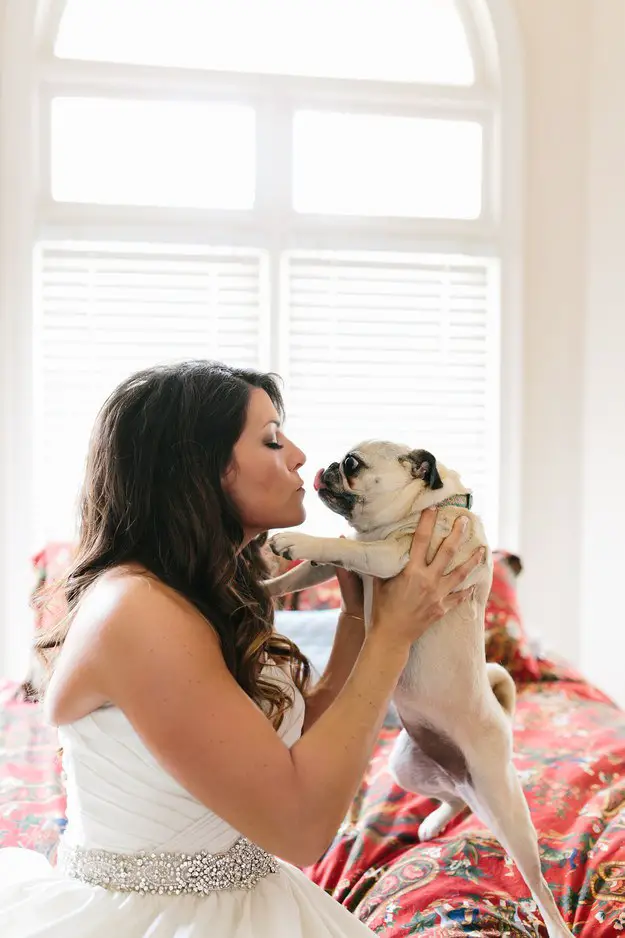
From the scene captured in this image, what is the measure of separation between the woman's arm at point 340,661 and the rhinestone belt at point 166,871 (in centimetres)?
27

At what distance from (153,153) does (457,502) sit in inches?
95.1

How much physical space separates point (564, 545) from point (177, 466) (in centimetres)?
262

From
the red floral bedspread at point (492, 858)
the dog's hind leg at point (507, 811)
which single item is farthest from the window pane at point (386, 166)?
the dog's hind leg at point (507, 811)

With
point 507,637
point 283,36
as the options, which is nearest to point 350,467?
point 507,637

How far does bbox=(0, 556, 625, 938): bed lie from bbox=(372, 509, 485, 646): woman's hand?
0.46 m

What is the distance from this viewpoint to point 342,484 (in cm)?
126

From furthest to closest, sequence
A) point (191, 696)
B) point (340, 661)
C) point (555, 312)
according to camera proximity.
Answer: point (555, 312) → point (340, 661) → point (191, 696)

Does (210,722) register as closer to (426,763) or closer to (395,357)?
(426,763)

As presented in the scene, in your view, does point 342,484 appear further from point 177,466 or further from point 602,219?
point 602,219

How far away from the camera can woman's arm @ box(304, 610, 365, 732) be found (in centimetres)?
138

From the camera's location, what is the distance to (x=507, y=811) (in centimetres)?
124

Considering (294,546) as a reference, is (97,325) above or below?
above

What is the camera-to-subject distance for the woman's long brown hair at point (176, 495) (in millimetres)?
1163

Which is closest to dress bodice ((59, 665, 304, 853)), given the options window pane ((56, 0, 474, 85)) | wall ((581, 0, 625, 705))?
wall ((581, 0, 625, 705))
